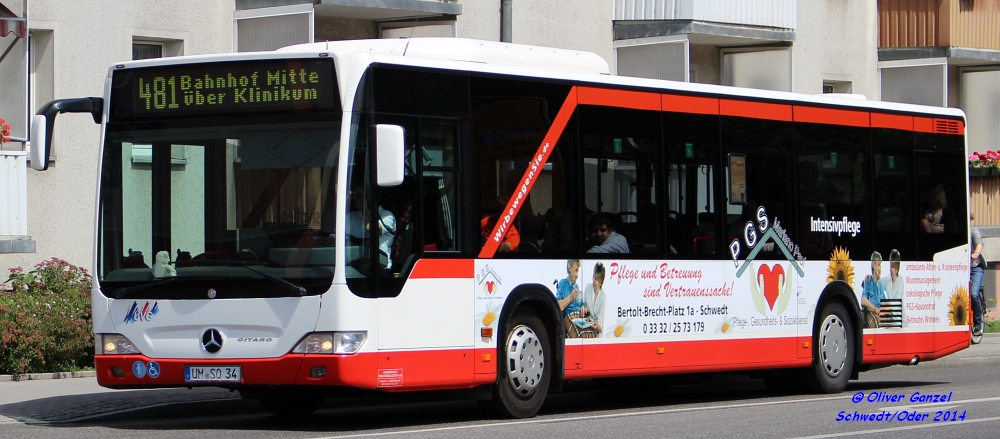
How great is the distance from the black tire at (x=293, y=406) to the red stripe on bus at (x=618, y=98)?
348 cm

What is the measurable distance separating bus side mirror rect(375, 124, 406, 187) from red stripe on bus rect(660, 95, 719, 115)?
384 cm

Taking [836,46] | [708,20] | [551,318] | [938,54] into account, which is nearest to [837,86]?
[836,46]

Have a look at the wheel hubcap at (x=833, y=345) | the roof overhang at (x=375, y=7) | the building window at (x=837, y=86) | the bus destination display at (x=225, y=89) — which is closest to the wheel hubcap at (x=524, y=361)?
the bus destination display at (x=225, y=89)

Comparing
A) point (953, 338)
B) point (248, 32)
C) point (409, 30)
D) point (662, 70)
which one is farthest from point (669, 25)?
point (953, 338)

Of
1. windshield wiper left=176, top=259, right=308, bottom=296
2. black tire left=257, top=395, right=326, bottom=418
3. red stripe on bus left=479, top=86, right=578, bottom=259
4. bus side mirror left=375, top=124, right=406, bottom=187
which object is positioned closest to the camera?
bus side mirror left=375, top=124, right=406, bottom=187

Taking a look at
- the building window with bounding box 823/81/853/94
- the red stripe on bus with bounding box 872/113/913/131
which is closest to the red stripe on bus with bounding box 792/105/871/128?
the red stripe on bus with bounding box 872/113/913/131

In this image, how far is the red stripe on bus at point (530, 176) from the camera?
1235 cm

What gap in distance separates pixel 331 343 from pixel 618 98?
397 centimetres

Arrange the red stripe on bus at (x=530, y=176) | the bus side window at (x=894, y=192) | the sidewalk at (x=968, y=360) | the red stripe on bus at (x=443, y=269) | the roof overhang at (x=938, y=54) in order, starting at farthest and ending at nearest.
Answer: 1. the roof overhang at (x=938, y=54)
2. the sidewalk at (x=968, y=360)
3. the bus side window at (x=894, y=192)
4. the red stripe on bus at (x=530, y=176)
5. the red stripe on bus at (x=443, y=269)

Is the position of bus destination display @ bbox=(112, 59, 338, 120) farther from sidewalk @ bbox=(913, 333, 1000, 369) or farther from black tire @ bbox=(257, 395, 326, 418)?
sidewalk @ bbox=(913, 333, 1000, 369)

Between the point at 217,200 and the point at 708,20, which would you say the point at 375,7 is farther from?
the point at 217,200

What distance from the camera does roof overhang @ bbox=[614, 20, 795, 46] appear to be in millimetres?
27688

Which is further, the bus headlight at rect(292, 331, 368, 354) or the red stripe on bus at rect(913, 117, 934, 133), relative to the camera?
the red stripe on bus at rect(913, 117, 934, 133)

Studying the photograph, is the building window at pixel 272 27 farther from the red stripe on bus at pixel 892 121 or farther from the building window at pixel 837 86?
the building window at pixel 837 86
